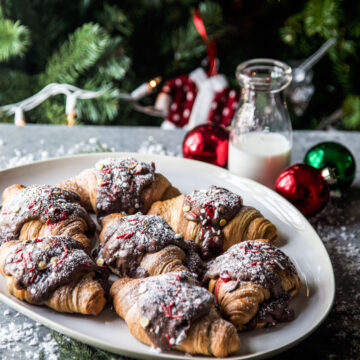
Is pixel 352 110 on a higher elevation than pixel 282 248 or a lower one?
higher

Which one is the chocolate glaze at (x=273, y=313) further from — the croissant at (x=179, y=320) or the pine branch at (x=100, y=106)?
the pine branch at (x=100, y=106)

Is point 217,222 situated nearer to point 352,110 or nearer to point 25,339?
point 25,339

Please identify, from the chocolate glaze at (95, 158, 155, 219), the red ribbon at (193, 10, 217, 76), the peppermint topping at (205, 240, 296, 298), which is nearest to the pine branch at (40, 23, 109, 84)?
the red ribbon at (193, 10, 217, 76)

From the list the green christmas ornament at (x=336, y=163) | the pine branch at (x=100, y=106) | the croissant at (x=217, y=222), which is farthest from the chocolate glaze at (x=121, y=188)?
the pine branch at (x=100, y=106)

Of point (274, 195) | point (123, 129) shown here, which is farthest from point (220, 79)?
point (274, 195)

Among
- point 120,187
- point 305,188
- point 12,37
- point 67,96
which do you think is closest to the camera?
point 120,187

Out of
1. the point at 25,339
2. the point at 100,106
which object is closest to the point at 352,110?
the point at 100,106

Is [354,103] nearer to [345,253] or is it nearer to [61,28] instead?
[345,253]
